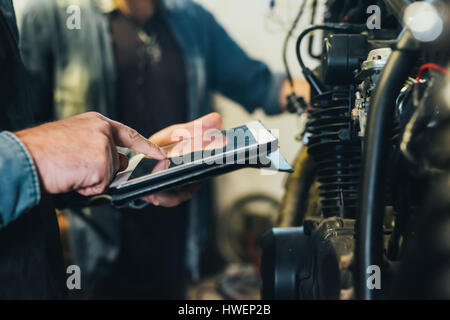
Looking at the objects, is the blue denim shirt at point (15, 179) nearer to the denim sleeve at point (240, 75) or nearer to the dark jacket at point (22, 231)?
the dark jacket at point (22, 231)

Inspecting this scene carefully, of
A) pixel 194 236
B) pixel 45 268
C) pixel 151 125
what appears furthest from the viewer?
pixel 194 236

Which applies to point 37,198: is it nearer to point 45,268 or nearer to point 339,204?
point 45,268

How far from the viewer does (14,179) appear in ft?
1.18

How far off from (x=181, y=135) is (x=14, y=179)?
0.94 ft

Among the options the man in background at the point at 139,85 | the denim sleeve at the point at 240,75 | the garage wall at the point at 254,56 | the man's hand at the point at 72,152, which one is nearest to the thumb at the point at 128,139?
the man's hand at the point at 72,152

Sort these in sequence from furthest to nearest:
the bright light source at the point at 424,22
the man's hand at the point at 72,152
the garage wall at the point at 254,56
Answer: the garage wall at the point at 254,56 → the man's hand at the point at 72,152 → the bright light source at the point at 424,22

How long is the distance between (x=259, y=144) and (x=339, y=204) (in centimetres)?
13

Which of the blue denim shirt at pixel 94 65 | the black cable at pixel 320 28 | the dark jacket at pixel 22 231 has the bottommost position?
the dark jacket at pixel 22 231

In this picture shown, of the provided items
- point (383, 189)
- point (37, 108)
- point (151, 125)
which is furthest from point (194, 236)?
point (383, 189)

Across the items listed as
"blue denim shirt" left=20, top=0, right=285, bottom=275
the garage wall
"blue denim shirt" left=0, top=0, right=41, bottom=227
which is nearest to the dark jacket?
"blue denim shirt" left=0, top=0, right=41, bottom=227

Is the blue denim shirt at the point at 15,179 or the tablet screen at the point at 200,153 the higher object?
the tablet screen at the point at 200,153

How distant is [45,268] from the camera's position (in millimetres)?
509

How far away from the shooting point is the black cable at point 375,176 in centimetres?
30

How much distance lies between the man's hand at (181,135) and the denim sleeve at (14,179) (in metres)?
0.26
